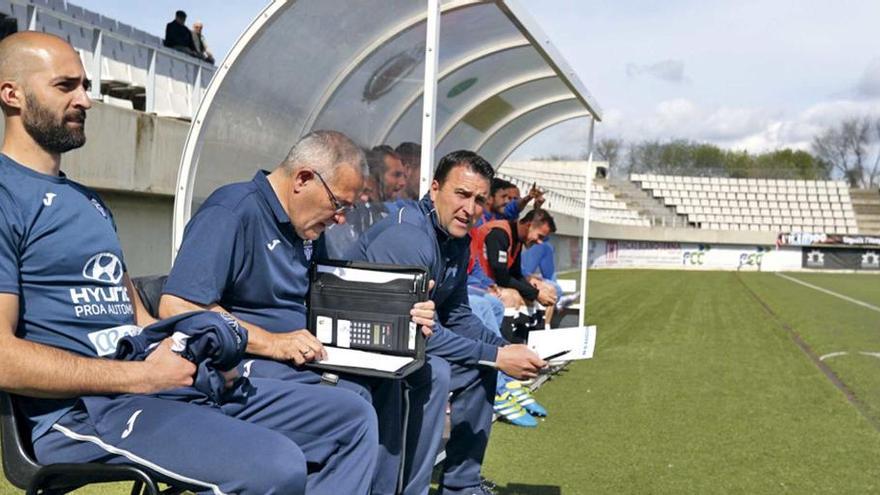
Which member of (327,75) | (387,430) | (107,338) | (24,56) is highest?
(327,75)

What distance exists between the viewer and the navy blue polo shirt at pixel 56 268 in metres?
2.36

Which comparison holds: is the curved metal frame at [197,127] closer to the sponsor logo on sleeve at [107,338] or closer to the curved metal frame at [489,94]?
the sponsor logo on sleeve at [107,338]

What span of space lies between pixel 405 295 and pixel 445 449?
155 cm

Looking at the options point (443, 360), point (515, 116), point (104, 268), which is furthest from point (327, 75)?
point (515, 116)

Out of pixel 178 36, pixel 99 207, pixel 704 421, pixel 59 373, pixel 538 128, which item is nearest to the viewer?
pixel 59 373

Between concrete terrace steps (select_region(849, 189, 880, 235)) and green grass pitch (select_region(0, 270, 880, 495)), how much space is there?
59824 millimetres

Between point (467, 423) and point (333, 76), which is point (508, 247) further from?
point (467, 423)

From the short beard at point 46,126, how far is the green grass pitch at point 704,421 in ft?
8.23

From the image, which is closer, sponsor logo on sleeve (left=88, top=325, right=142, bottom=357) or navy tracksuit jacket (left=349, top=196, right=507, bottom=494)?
sponsor logo on sleeve (left=88, top=325, right=142, bottom=357)

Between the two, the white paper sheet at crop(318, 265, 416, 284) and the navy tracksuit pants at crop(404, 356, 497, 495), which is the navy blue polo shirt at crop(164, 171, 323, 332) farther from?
the navy tracksuit pants at crop(404, 356, 497, 495)

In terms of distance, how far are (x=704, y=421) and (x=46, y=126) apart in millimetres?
6015

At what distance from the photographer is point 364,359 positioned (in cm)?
329

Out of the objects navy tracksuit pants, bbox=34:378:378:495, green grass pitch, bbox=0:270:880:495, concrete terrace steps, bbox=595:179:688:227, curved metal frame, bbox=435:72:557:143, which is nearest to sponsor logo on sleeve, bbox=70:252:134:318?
navy tracksuit pants, bbox=34:378:378:495

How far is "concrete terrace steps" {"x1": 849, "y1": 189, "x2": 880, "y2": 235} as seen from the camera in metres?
68.3
